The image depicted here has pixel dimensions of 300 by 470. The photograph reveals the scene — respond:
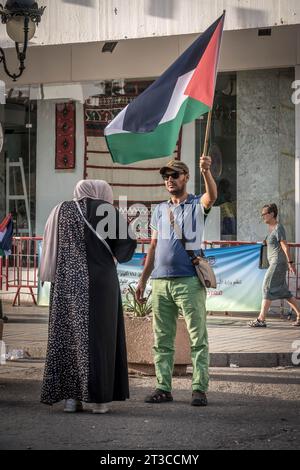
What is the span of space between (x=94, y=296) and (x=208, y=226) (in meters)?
9.72

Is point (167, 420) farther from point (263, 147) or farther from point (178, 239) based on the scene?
point (263, 147)

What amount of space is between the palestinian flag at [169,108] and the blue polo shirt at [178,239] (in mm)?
690

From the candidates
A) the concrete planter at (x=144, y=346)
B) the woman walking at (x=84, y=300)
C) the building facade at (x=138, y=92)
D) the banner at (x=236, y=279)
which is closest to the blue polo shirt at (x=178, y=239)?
the woman walking at (x=84, y=300)

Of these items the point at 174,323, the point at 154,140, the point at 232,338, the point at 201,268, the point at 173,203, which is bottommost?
the point at 232,338

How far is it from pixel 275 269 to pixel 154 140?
565 cm

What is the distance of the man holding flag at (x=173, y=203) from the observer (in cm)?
810

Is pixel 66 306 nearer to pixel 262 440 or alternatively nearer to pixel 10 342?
pixel 262 440

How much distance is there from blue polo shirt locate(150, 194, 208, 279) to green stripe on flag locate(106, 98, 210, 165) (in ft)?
2.21

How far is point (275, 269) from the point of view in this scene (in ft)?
46.0

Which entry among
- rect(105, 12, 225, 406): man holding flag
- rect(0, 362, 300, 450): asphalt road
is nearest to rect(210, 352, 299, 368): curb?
rect(0, 362, 300, 450): asphalt road

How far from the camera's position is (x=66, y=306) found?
7777mm

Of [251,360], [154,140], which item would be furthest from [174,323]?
[251,360]

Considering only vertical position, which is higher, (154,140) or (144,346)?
(154,140)
